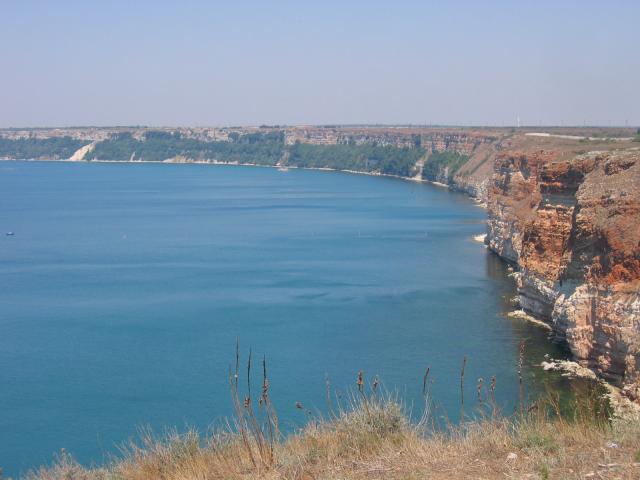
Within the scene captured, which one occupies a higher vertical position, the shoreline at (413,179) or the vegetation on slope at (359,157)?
the vegetation on slope at (359,157)

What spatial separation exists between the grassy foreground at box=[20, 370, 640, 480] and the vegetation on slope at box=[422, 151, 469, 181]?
266 feet

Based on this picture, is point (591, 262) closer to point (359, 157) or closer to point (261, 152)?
point (359, 157)

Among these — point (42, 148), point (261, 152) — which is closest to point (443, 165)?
point (261, 152)

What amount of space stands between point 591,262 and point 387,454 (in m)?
13.3

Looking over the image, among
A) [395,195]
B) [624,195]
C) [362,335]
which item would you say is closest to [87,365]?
[362,335]

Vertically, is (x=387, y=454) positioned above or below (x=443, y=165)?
above

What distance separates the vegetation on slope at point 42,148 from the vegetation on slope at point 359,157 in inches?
1918

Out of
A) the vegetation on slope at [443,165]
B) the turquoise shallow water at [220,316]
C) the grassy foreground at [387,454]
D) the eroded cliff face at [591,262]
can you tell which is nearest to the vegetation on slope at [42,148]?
the vegetation on slope at [443,165]

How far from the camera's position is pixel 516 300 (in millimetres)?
26969

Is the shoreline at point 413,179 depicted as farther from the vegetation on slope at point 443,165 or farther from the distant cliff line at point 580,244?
the vegetation on slope at point 443,165

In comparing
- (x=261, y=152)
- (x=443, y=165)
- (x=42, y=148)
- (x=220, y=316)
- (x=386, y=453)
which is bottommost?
(x=220, y=316)

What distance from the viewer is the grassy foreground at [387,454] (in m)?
5.63

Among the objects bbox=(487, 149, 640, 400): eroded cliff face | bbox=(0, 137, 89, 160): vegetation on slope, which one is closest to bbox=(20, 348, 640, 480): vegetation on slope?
bbox=(487, 149, 640, 400): eroded cliff face

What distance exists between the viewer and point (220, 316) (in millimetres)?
25828
